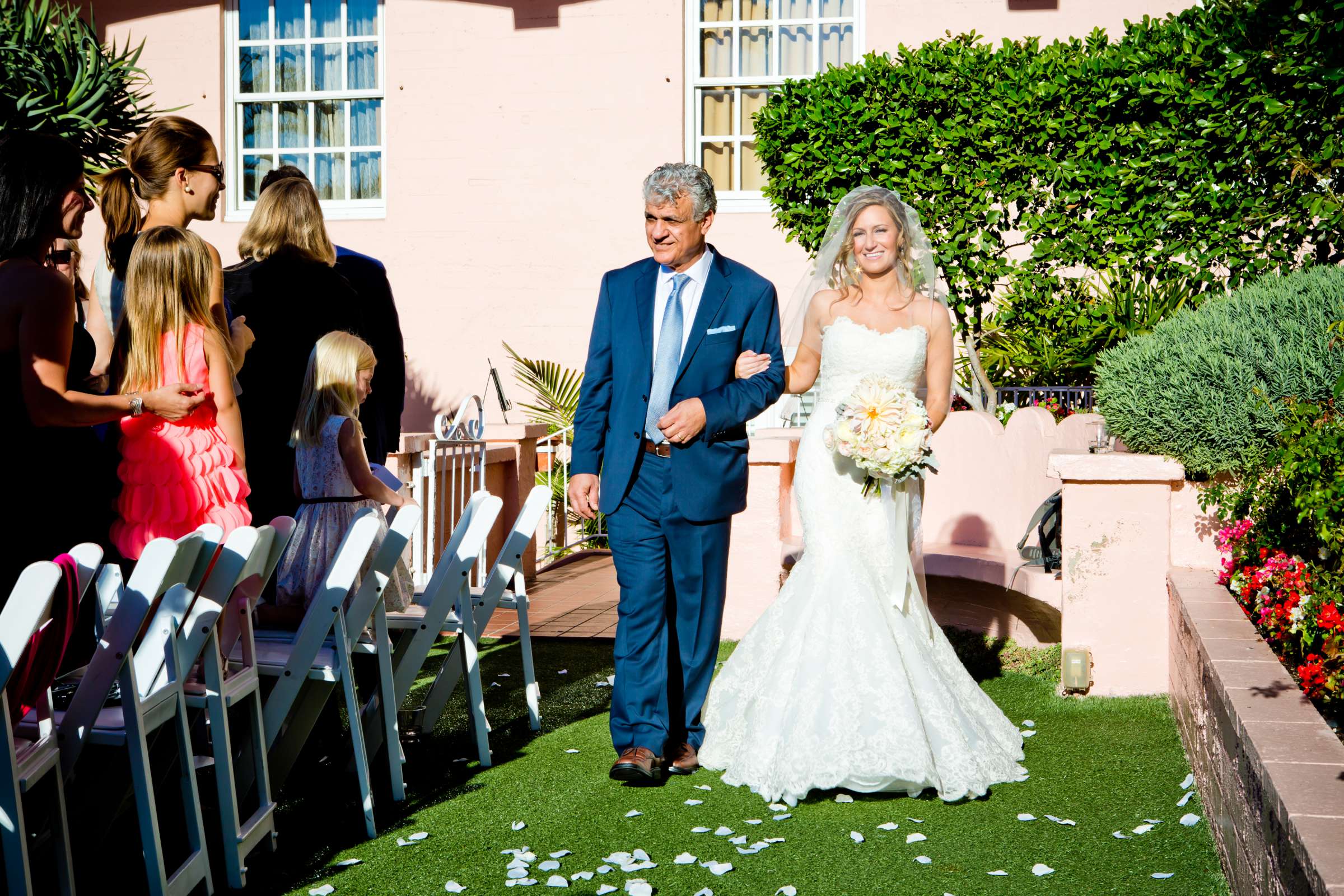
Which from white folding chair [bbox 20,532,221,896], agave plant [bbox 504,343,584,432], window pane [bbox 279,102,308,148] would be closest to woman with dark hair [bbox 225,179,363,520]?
white folding chair [bbox 20,532,221,896]

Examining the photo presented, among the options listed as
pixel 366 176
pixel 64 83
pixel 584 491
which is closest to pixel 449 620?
pixel 584 491

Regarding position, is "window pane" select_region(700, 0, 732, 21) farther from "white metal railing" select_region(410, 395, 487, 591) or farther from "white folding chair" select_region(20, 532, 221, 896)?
"white folding chair" select_region(20, 532, 221, 896)

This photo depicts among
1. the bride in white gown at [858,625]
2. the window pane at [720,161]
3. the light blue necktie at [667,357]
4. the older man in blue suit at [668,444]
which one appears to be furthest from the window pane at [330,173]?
the light blue necktie at [667,357]

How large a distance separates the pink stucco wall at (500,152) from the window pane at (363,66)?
275 mm

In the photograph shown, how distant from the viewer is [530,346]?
1277cm

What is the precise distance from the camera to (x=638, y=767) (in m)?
4.49

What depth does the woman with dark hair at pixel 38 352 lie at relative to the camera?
3.75m

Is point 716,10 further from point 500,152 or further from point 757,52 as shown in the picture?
point 500,152

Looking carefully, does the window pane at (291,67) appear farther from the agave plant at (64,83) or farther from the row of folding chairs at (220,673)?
the row of folding chairs at (220,673)

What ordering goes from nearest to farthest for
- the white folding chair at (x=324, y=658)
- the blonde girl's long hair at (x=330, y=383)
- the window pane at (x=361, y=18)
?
the white folding chair at (x=324, y=658), the blonde girl's long hair at (x=330, y=383), the window pane at (x=361, y=18)

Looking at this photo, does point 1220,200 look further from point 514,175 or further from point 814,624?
point 514,175

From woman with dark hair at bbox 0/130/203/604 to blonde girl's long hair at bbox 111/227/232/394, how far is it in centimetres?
32

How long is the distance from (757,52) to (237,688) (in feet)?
33.1

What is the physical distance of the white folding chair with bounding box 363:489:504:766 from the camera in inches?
182
